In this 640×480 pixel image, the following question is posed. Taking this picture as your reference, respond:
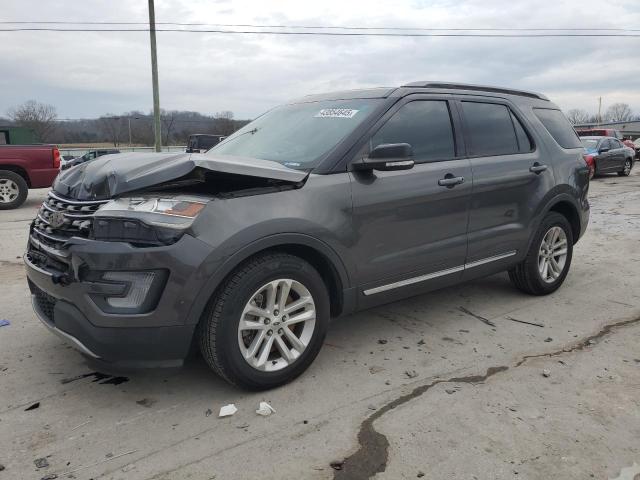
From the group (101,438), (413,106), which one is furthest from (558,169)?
(101,438)

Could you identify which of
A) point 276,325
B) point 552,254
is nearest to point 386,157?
point 276,325

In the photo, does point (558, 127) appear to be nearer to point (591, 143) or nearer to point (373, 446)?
point (373, 446)

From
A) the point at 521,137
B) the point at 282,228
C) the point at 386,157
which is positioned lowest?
the point at 282,228

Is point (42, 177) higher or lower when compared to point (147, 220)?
lower

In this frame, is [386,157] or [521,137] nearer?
[386,157]

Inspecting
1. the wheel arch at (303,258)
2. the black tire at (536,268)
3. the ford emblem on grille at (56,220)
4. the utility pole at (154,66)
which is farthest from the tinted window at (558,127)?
the utility pole at (154,66)

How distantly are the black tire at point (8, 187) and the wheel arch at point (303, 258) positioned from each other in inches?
409

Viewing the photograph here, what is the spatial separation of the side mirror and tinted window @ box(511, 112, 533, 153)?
1.75 metres

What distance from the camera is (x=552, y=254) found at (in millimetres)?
5004

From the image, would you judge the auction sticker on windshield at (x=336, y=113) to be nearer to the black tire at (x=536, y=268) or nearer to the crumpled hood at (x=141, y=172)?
the crumpled hood at (x=141, y=172)

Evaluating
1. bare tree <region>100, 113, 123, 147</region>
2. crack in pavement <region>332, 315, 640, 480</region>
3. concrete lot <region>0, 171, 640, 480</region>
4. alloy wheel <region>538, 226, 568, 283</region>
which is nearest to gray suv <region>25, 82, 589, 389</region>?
concrete lot <region>0, 171, 640, 480</region>

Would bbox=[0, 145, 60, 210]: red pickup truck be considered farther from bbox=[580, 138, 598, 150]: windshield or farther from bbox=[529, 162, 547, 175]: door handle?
bbox=[580, 138, 598, 150]: windshield

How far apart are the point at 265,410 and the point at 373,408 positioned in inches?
23.7

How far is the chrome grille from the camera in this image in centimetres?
283
